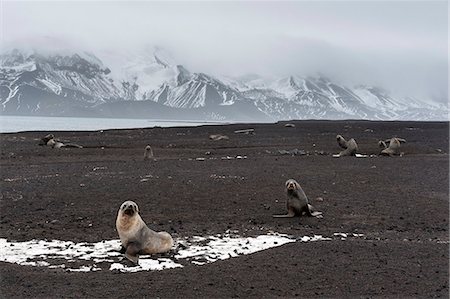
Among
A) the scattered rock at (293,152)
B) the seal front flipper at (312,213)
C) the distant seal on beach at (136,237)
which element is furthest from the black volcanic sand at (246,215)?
the distant seal on beach at (136,237)

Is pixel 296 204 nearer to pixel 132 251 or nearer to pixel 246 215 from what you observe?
pixel 246 215

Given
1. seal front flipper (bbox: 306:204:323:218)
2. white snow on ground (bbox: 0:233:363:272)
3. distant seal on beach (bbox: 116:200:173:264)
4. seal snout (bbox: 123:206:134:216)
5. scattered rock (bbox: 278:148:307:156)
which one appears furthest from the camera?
scattered rock (bbox: 278:148:307:156)

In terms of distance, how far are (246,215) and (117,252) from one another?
4.49 meters

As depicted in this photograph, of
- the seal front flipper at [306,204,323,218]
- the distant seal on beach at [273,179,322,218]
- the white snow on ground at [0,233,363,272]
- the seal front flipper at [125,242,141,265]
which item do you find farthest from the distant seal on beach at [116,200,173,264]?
the seal front flipper at [306,204,323,218]

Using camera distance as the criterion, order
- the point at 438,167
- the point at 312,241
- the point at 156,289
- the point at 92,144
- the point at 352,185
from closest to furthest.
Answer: the point at 156,289 → the point at 312,241 → the point at 352,185 → the point at 438,167 → the point at 92,144

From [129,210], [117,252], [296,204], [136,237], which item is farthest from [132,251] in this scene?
[296,204]

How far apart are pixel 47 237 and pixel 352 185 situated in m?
10.9

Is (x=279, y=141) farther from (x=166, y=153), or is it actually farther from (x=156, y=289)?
(x=156, y=289)

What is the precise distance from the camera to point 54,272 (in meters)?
9.44

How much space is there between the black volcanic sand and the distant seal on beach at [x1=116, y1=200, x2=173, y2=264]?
3.51 feet

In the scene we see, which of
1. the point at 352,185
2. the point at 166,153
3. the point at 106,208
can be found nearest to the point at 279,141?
the point at 166,153

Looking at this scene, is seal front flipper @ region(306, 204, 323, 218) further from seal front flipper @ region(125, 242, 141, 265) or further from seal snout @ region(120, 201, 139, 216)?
seal front flipper @ region(125, 242, 141, 265)

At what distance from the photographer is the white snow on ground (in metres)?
9.98

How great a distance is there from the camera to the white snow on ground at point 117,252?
998 centimetres
